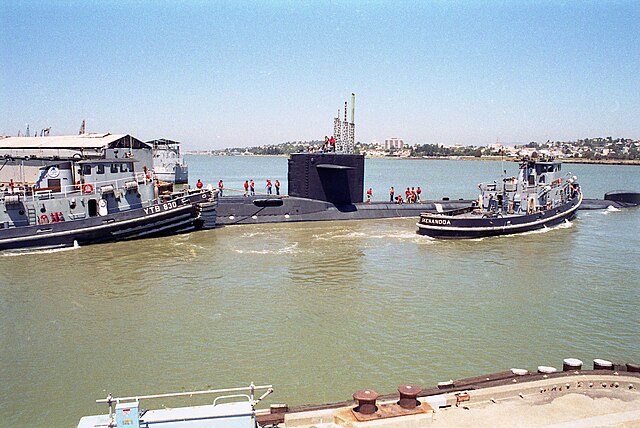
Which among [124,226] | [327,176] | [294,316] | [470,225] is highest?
[327,176]

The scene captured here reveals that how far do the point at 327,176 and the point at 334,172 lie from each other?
46cm

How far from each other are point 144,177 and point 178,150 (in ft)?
131

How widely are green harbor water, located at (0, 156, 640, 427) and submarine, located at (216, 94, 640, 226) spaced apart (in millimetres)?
5641

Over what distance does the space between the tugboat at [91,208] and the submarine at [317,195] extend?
2525mm

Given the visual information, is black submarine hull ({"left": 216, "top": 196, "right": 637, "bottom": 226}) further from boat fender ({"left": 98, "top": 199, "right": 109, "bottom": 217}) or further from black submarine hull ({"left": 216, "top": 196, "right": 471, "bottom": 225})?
boat fender ({"left": 98, "top": 199, "right": 109, "bottom": 217})

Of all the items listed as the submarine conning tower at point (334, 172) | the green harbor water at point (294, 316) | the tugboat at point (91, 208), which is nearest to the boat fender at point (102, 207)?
the tugboat at point (91, 208)

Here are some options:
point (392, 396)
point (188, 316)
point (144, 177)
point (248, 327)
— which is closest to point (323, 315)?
point (248, 327)

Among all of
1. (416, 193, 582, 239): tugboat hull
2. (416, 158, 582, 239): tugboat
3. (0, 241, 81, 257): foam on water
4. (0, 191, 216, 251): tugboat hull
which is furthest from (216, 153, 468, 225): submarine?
(0, 241, 81, 257): foam on water

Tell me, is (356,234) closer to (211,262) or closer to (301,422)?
(211,262)

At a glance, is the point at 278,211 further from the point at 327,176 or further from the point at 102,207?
the point at 102,207

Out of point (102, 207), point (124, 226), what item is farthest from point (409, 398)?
point (102, 207)

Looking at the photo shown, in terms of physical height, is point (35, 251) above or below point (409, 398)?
below

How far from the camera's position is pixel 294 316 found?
14.2 meters

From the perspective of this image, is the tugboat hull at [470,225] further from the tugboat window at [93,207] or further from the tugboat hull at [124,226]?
the tugboat window at [93,207]
